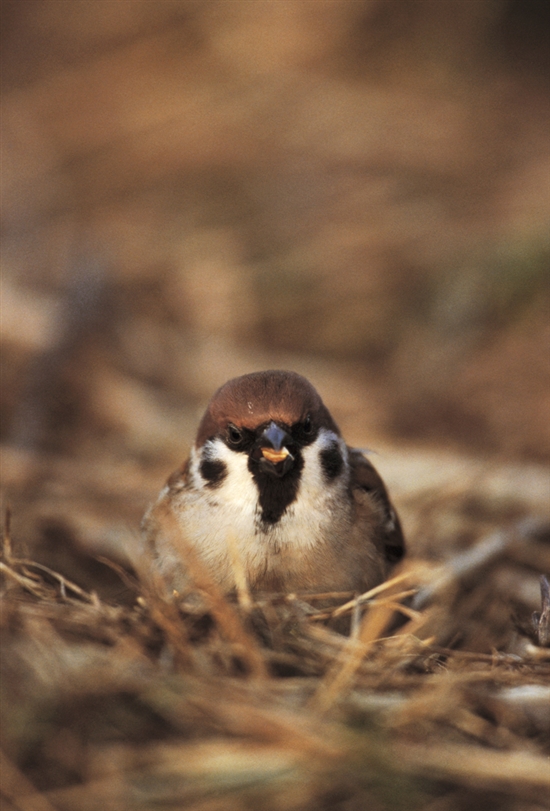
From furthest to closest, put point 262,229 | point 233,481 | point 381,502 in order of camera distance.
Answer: point 262,229 → point 381,502 → point 233,481

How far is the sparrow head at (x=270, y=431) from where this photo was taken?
3051mm

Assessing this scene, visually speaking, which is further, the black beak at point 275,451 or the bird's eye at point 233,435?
the bird's eye at point 233,435

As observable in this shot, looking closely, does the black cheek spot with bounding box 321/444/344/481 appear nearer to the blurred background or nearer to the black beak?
the black beak

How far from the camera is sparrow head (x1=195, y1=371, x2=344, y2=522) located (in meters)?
3.05

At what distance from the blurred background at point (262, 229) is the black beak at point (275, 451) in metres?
1.07

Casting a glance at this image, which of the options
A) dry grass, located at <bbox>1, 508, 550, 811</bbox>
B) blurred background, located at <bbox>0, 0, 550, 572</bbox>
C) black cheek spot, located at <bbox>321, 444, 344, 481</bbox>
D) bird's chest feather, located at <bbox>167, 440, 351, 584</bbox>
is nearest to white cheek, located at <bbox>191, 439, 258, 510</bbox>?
bird's chest feather, located at <bbox>167, 440, 351, 584</bbox>

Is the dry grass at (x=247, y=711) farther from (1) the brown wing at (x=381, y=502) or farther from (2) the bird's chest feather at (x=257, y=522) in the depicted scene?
(1) the brown wing at (x=381, y=502)

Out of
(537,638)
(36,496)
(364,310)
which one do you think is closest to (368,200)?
(364,310)

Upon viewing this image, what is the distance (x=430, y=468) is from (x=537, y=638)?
1725mm

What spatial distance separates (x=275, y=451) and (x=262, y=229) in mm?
4142

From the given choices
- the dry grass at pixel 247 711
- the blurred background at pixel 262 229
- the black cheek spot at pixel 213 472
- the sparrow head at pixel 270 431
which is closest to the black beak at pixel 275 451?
the sparrow head at pixel 270 431

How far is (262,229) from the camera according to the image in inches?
272

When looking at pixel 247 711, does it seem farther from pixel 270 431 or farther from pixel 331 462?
pixel 331 462

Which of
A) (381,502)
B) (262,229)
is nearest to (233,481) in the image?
(381,502)
